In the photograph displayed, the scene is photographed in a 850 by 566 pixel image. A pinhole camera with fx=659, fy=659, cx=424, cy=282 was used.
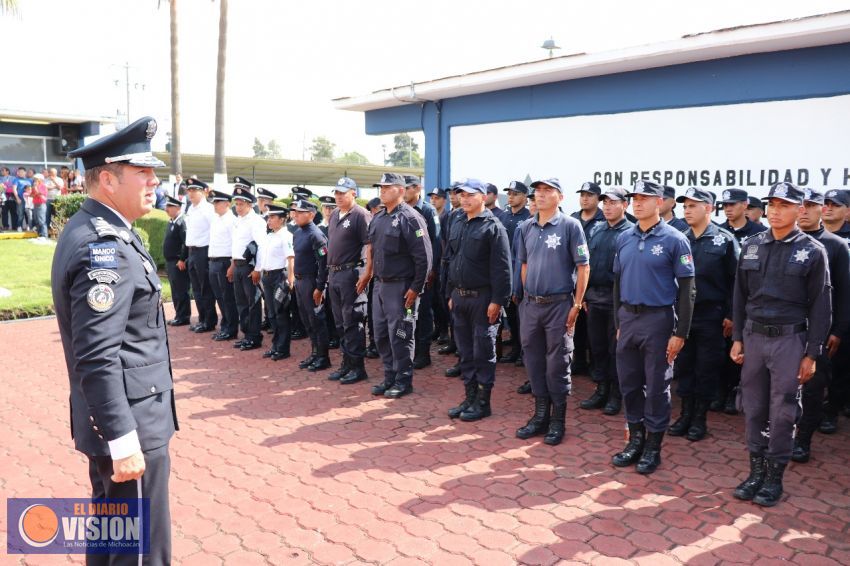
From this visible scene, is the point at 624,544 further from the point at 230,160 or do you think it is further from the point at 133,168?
the point at 230,160

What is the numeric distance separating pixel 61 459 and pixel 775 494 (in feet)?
17.1

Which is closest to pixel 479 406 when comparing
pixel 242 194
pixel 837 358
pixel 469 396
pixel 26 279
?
pixel 469 396

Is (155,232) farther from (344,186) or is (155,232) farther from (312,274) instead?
(344,186)

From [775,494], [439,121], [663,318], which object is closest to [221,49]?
[439,121]

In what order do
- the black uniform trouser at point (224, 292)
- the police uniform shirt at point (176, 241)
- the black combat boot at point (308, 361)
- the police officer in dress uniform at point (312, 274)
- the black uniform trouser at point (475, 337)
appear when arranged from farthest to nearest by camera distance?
the police uniform shirt at point (176, 241) → the black uniform trouser at point (224, 292) → the black combat boot at point (308, 361) → the police officer in dress uniform at point (312, 274) → the black uniform trouser at point (475, 337)

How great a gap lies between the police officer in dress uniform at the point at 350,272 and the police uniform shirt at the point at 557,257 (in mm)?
2234

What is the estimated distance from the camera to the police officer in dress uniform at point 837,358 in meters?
5.59

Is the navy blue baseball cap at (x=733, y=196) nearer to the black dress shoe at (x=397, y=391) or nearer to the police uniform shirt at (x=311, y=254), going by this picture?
the black dress shoe at (x=397, y=391)

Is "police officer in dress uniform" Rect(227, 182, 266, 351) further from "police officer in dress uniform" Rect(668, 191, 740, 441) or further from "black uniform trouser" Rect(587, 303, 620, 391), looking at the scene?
"police officer in dress uniform" Rect(668, 191, 740, 441)

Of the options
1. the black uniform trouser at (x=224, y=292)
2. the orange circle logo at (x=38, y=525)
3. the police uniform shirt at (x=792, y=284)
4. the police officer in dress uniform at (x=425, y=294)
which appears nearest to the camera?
the orange circle logo at (x=38, y=525)

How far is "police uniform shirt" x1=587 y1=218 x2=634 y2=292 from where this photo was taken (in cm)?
631

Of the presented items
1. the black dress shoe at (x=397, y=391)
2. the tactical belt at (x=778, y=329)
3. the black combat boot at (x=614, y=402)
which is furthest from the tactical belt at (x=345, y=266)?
the tactical belt at (x=778, y=329)

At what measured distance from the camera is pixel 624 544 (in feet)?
12.5

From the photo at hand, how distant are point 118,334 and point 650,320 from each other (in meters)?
3.64
